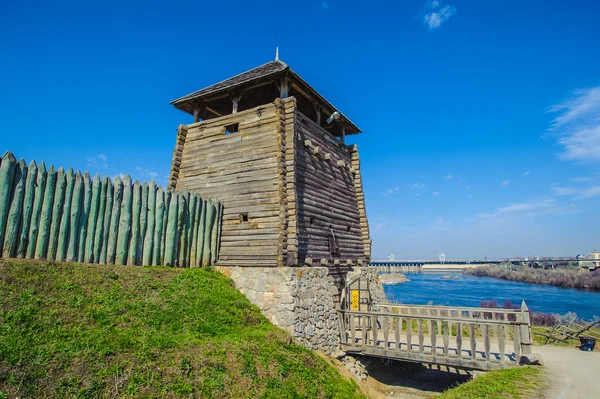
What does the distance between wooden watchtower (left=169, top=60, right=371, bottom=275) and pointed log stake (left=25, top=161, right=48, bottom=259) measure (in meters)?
5.57

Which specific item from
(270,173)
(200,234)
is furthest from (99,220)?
(270,173)

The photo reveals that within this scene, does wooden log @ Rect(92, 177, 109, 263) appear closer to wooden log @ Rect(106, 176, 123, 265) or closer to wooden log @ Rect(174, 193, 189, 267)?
wooden log @ Rect(106, 176, 123, 265)

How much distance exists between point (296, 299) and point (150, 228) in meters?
5.04

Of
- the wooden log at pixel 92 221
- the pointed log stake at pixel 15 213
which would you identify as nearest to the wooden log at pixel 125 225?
the wooden log at pixel 92 221

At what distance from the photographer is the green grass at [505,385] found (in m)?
6.95

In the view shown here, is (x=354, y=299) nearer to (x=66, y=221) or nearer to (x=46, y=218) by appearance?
(x=66, y=221)

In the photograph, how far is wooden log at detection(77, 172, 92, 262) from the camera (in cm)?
861

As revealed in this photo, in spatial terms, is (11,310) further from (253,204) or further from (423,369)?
(423,369)

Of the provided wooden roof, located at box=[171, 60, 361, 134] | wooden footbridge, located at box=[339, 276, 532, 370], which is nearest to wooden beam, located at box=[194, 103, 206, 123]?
wooden roof, located at box=[171, 60, 361, 134]

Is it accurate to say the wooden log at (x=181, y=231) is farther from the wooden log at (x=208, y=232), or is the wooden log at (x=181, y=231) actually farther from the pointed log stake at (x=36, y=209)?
the pointed log stake at (x=36, y=209)

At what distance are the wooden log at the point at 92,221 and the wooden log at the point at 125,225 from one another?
70 centimetres

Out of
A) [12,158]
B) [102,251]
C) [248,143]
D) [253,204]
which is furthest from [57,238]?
[248,143]

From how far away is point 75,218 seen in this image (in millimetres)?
8547

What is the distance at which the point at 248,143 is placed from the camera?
498 inches
